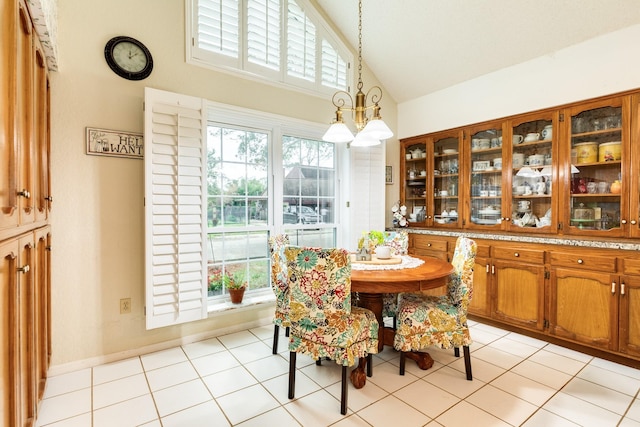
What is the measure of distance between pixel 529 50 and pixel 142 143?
345cm

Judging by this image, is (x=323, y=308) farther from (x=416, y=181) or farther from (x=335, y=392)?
(x=416, y=181)

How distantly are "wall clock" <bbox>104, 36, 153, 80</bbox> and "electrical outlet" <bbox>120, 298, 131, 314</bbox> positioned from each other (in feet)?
5.63

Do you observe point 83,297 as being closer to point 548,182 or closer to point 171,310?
point 171,310

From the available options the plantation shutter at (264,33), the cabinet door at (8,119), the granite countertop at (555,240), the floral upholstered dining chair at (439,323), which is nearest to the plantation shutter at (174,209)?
the plantation shutter at (264,33)

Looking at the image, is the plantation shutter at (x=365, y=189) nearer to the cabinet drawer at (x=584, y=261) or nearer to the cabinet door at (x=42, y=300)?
the cabinet drawer at (x=584, y=261)

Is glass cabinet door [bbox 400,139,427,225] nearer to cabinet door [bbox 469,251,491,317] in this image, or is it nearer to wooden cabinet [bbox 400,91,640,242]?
wooden cabinet [bbox 400,91,640,242]

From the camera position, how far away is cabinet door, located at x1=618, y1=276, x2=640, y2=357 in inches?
94.5

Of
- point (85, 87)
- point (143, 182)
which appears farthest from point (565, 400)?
point (85, 87)

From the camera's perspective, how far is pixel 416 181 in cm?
419

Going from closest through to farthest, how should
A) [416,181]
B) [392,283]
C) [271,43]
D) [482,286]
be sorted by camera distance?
[392,283] < [271,43] < [482,286] < [416,181]

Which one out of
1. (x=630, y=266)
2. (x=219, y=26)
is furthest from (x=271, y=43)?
(x=630, y=266)

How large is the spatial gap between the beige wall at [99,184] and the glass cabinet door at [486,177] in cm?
290

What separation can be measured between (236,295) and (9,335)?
6.50 feet

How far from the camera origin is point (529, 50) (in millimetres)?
2977
